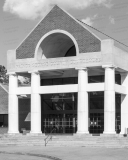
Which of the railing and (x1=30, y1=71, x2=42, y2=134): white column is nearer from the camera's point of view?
(x1=30, y1=71, x2=42, y2=134): white column

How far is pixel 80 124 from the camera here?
49781 mm

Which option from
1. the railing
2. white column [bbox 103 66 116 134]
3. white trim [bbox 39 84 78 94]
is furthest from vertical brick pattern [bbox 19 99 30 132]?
white column [bbox 103 66 116 134]

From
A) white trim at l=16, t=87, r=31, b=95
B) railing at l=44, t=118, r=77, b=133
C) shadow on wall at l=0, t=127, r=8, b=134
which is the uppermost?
white trim at l=16, t=87, r=31, b=95

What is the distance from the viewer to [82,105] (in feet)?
164

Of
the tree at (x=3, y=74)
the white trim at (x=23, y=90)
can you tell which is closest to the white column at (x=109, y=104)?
the white trim at (x=23, y=90)

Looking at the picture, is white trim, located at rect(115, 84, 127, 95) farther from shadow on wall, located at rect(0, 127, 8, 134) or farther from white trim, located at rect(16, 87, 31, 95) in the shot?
shadow on wall, located at rect(0, 127, 8, 134)

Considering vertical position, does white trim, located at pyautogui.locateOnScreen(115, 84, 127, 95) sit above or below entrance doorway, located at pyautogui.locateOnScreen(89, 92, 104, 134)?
above

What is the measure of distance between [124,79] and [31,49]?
39.0 ft

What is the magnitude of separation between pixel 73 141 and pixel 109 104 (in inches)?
247

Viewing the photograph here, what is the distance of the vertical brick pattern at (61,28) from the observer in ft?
163

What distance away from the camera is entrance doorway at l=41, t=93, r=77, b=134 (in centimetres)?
5703

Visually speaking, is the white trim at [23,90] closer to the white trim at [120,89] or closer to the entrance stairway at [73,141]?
the entrance stairway at [73,141]

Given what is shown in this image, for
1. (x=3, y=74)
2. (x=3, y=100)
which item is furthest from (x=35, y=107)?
(x=3, y=74)

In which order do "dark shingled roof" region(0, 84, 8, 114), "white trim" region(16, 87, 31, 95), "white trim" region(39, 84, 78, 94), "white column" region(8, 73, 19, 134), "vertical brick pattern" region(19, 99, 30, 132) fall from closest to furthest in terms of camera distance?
1. "white trim" region(39, 84, 78, 94)
2. "white trim" region(16, 87, 31, 95)
3. "white column" region(8, 73, 19, 134)
4. "vertical brick pattern" region(19, 99, 30, 132)
5. "dark shingled roof" region(0, 84, 8, 114)
